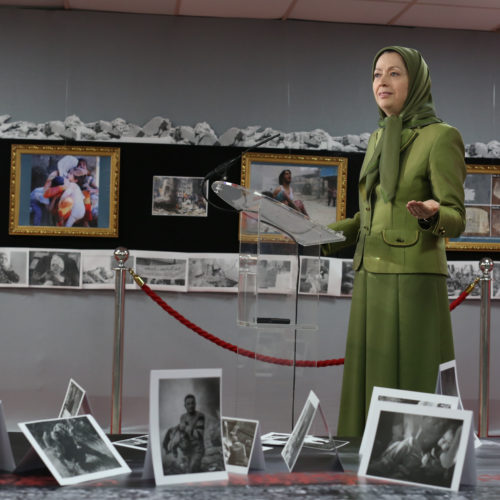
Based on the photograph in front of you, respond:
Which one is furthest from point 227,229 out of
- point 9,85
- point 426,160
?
point 426,160

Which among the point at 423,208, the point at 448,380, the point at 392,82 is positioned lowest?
the point at 448,380

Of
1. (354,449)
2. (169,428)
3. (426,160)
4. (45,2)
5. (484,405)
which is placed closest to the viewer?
(169,428)

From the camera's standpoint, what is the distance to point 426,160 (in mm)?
3207

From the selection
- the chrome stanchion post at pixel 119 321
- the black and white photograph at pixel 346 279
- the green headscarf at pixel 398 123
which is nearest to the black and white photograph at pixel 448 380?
the green headscarf at pixel 398 123

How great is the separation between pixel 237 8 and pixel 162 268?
6.63ft

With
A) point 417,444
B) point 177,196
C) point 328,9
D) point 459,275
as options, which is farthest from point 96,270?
point 417,444

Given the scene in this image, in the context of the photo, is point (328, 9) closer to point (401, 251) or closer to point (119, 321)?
point (119, 321)

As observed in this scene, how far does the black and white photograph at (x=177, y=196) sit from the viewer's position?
5.64m

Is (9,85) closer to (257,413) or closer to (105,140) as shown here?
(105,140)

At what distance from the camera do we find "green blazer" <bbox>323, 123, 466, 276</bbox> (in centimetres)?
315

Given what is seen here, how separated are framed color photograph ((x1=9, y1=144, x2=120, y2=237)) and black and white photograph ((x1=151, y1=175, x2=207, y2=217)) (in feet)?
1.04

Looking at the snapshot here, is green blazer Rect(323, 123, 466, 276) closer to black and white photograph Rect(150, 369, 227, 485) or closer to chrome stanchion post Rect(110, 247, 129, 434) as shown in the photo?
black and white photograph Rect(150, 369, 227, 485)

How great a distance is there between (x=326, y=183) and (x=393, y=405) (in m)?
4.04

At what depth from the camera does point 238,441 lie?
1904 mm
